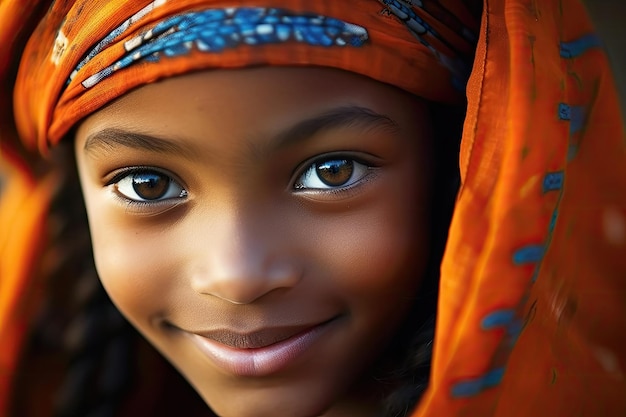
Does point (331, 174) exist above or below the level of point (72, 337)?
above

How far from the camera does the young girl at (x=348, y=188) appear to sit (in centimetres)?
74

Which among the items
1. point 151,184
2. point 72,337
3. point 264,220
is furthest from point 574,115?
point 72,337

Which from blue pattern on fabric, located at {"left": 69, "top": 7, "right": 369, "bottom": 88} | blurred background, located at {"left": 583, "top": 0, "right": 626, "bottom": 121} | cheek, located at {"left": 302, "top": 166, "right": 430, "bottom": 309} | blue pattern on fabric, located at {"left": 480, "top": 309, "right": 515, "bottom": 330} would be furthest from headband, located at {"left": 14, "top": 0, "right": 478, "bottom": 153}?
blurred background, located at {"left": 583, "top": 0, "right": 626, "bottom": 121}

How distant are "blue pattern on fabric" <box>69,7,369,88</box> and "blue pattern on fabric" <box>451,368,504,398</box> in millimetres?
341

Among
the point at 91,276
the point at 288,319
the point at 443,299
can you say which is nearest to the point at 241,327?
the point at 288,319

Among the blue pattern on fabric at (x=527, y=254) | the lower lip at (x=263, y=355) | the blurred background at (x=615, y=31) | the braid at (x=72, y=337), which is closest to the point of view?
the blue pattern on fabric at (x=527, y=254)

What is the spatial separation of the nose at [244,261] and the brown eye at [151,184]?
0.26ft

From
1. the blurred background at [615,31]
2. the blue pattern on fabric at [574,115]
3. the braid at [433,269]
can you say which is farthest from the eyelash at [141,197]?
the blurred background at [615,31]

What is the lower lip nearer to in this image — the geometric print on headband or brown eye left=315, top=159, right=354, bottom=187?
brown eye left=315, top=159, right=354, bottom=187

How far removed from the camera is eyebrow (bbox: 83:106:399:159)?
75cm

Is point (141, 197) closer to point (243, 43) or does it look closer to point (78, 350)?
point (243, 43)

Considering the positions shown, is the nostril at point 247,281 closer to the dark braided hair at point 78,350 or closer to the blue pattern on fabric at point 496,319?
the blue pattern on fabric at point 496,319

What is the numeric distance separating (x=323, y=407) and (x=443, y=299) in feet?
0.70

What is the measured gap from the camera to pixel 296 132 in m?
0.75
